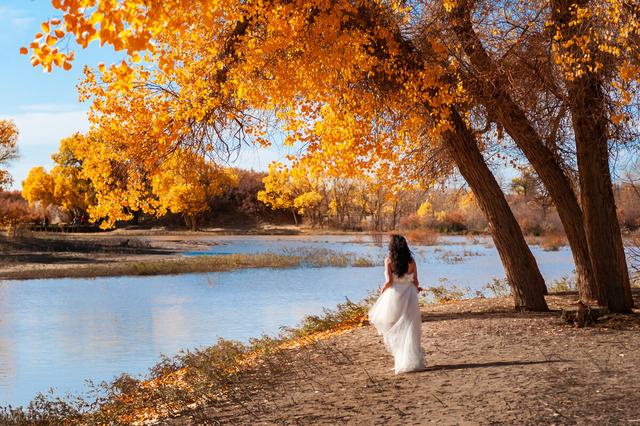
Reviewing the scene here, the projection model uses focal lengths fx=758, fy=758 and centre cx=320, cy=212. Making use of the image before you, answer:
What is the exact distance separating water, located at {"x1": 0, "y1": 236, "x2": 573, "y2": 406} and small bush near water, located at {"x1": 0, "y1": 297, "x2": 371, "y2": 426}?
214cm

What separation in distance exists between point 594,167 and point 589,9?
8.65 feet

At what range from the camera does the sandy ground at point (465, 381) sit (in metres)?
6.85

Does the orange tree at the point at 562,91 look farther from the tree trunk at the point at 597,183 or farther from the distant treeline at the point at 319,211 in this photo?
the distant treeline at the point at 319,211

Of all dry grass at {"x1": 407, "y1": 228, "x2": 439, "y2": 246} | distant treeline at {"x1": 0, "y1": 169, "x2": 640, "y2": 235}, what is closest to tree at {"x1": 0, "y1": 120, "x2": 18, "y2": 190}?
distant treeline at {"x1": 0, "y1": 169, "x2": 640, "y2": 235}

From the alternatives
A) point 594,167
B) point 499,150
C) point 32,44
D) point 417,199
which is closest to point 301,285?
point 417,199

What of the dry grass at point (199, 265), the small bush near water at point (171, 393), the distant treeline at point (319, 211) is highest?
the distant treeline at point (319, 211)

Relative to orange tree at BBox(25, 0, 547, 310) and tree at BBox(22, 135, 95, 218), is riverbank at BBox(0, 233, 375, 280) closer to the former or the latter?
orange tree at BBox(25, 0, 547, 310)

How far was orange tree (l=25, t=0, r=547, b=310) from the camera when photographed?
11.0 meters

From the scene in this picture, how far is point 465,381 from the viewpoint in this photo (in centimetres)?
797

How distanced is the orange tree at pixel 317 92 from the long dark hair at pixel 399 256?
2.95m

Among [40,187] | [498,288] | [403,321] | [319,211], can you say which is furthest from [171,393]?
[40,187]

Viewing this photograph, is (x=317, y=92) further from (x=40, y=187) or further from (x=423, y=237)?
(x=40, y=187)

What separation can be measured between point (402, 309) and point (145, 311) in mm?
12903

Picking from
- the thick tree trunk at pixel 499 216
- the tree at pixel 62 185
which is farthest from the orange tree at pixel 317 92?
the tree at pixel 62 185
